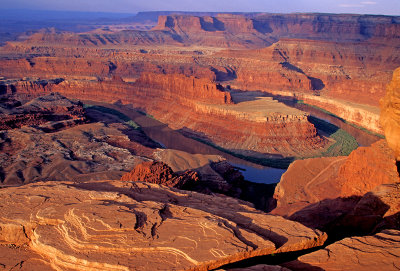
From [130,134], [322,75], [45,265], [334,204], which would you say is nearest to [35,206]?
[45,265]

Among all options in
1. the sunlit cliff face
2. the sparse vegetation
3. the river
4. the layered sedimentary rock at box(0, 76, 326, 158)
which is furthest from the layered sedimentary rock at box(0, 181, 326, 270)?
the layered sedimentary rock at box(0, 76, 326, 158)

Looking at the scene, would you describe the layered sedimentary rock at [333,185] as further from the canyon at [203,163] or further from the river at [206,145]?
the river at [206,145]

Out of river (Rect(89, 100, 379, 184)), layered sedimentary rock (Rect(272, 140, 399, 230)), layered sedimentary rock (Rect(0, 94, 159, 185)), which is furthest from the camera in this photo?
river (Rect(89, 100, 379, 184))

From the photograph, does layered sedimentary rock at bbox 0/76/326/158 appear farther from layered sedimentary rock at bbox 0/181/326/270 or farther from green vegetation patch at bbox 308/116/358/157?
layered sedimentary rock at bbox 0/181/326/270

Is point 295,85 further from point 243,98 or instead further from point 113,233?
point 113,233

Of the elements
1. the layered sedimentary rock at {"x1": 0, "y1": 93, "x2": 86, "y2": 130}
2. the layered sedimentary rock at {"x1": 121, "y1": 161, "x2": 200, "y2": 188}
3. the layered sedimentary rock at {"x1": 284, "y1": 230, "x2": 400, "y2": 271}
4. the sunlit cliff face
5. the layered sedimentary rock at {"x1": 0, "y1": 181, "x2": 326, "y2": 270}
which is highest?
the sunlit cliff face

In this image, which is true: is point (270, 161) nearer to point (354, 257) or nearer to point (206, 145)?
point (206, 145)

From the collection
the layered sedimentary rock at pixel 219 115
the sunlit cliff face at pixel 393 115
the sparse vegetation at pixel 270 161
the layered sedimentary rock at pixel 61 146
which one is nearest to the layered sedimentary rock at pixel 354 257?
the sunlit cliff face at pixel 393 115
